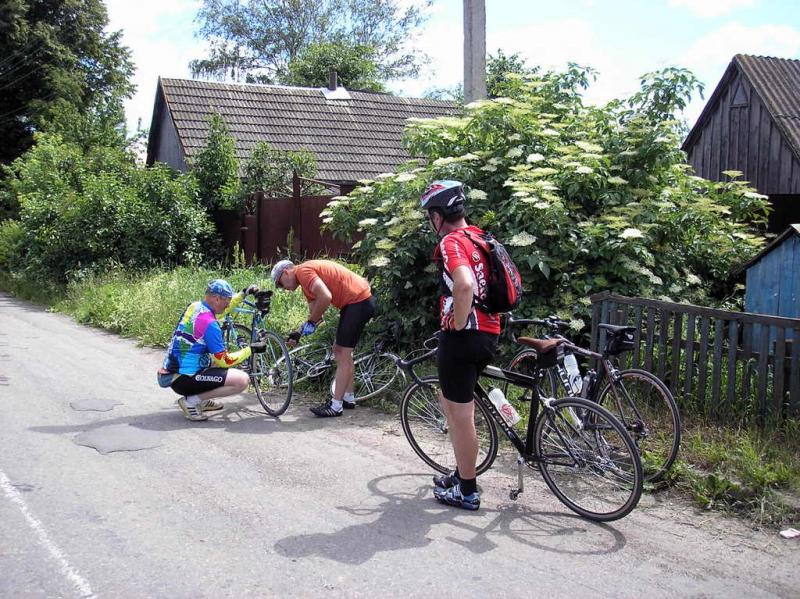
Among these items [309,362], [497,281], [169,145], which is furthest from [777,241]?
[169,145]

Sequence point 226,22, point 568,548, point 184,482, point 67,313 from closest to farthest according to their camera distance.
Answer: point 568,548 → point 184,482 → point 67,313 → point 226,22

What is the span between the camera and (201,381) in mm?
7105

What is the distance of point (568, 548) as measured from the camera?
173 inches

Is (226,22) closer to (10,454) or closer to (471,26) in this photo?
(471,26)

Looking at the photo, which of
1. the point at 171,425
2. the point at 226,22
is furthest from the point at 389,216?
the point at 226,22

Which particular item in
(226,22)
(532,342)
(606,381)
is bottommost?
(606,381)

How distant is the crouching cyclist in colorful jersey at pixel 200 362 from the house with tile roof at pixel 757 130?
44.2ft

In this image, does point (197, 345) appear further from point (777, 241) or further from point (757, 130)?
point (757, 130)

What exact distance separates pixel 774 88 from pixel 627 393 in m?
16.4

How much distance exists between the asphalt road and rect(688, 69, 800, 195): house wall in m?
14.6

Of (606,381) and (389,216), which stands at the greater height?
(389,216)

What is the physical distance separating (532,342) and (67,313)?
12.2 m

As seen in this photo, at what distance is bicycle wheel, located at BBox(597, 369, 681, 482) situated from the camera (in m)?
5.35

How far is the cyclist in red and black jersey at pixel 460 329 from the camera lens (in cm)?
459
